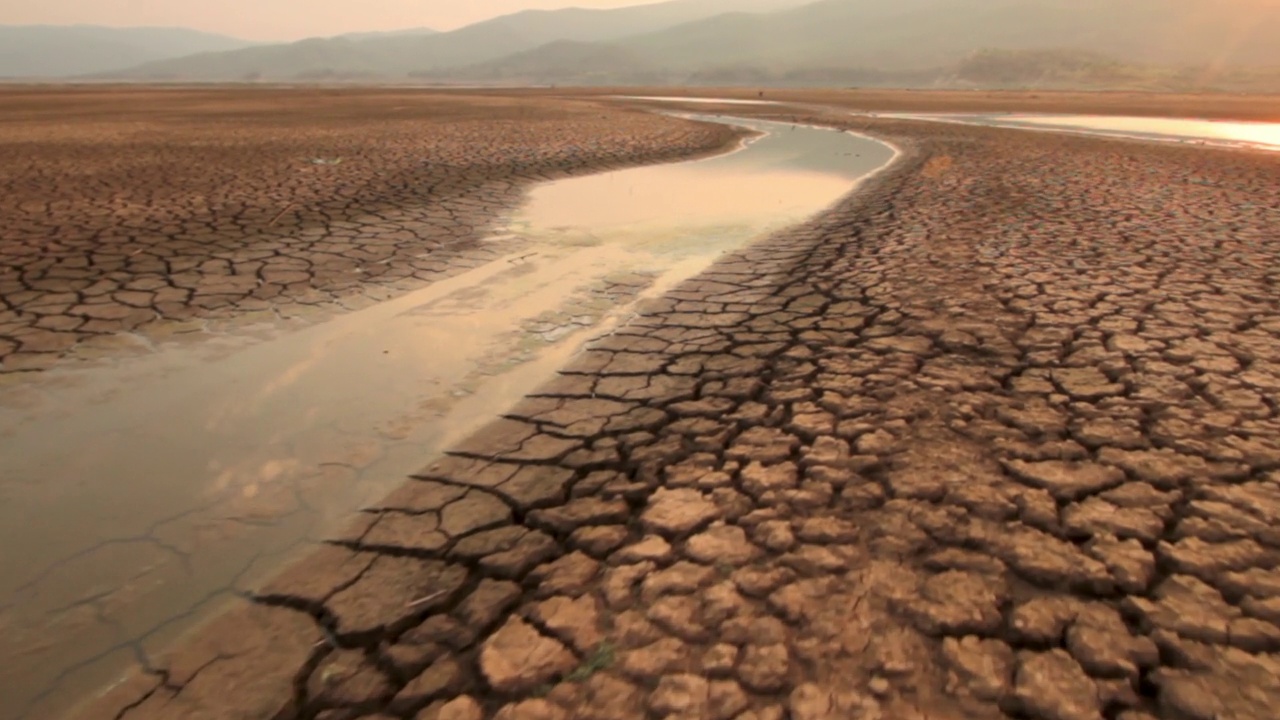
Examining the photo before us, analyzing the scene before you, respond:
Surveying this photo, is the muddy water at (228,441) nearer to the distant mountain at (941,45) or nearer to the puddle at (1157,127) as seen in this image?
the puddle at (1157,127)

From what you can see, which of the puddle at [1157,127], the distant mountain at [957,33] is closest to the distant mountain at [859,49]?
the distant mountain at [957,33]

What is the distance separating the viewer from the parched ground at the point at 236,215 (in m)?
3.96

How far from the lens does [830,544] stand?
1.86 meters

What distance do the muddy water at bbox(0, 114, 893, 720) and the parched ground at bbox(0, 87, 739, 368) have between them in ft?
1.63

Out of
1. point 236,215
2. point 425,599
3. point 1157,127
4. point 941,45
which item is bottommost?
point 425,599

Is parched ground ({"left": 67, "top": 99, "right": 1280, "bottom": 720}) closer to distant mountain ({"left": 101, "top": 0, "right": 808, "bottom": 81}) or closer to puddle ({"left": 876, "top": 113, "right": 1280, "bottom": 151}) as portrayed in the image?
puddle ({"left": 876, "top": 113, "right": 1280, "bottom": 151})

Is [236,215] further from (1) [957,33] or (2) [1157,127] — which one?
(1) [957,33]

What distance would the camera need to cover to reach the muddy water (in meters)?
1.72

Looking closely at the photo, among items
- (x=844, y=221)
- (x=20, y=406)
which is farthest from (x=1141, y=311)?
(x=20, y=406)

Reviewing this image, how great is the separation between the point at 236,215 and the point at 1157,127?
1925cm

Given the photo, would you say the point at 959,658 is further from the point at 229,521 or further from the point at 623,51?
the point at 623,51

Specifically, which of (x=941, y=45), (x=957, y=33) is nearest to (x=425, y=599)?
(x=941, y=45)

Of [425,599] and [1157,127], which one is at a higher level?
[1157,127]

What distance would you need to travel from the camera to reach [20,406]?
9.29 feet
